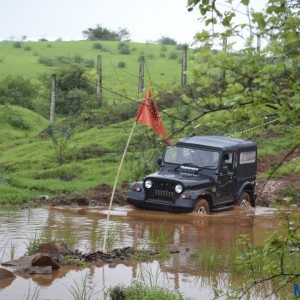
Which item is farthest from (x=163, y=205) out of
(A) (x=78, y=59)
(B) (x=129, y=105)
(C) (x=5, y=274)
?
(A) (x=78, y=59)

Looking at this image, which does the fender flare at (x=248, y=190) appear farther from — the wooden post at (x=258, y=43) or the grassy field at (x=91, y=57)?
the grassy field at (x=91, y=57)

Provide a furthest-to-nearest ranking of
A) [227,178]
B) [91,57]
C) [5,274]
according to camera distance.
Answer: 1. [91,57]
2. [227,178]
3. [5,274]

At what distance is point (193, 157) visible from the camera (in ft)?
61.0

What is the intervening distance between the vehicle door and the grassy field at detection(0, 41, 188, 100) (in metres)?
→ 25.5

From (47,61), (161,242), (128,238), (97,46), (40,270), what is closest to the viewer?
(40,270)

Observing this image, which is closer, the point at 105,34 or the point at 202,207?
the point at 202,207

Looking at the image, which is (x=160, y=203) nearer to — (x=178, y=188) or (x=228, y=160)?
(x=178, y=188)

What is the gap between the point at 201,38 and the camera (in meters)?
4.48

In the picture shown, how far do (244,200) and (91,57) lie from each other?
1577 inches

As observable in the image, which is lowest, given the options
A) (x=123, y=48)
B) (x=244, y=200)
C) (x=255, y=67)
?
(x=244, y=200)

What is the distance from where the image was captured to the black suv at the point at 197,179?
1772 cm

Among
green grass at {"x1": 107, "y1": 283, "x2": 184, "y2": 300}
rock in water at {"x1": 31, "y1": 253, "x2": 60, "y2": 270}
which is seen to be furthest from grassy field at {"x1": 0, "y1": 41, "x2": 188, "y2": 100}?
green grass at {"x1": 107, "y1": 283, "x2": 184, "y2": 300}

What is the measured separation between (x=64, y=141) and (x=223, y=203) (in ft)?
37.0

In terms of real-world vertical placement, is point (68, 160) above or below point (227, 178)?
below
